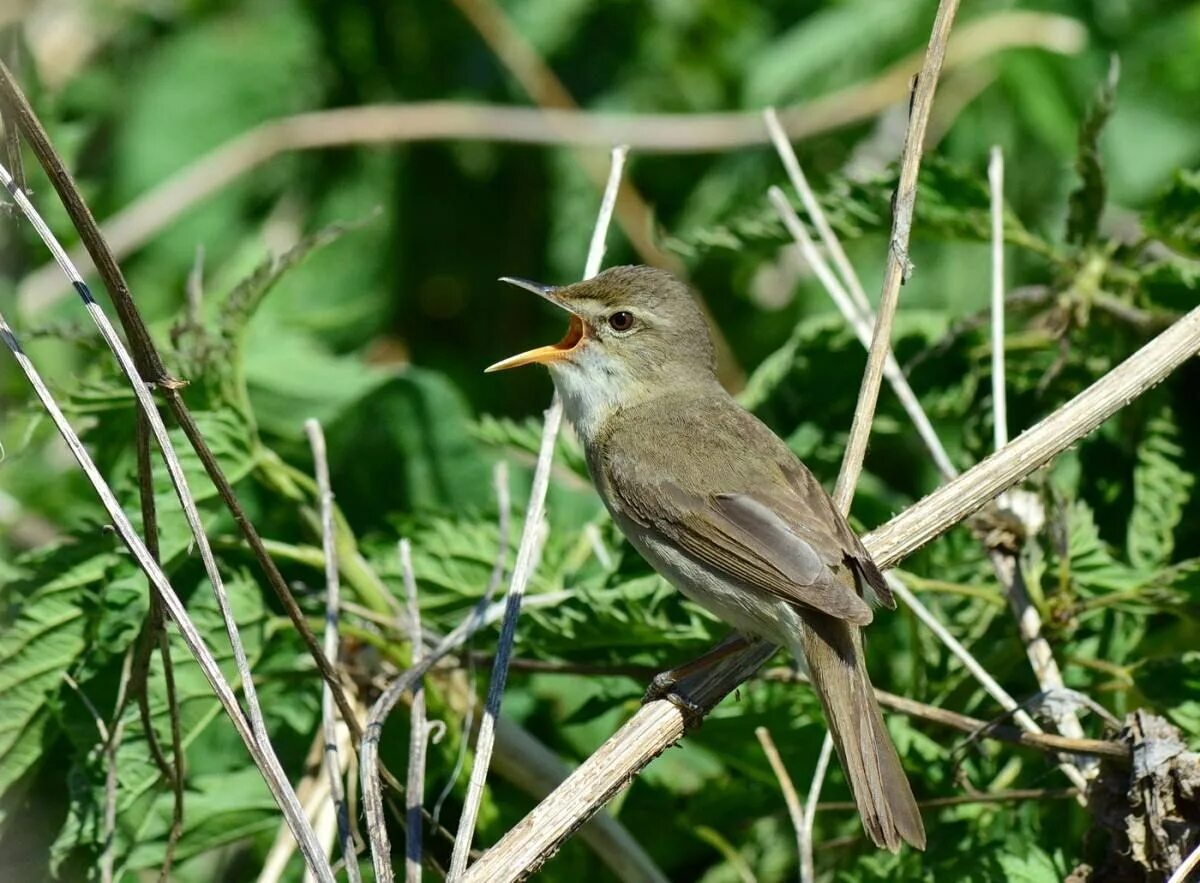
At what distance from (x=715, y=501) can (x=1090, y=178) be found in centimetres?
109

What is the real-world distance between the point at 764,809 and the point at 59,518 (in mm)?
2355

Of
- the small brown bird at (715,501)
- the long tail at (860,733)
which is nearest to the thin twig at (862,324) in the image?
the small brown bird at (715,501)

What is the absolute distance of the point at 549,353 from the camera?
3629 mm

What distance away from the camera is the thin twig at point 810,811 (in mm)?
2744

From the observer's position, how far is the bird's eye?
372 cm

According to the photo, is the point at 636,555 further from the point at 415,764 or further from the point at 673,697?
the point at 415,764

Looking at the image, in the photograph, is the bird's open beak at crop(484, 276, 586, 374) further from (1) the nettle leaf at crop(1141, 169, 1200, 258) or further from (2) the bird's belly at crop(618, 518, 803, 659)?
(1) the nettle leaf at crop(1141, 169, 1200, 258)

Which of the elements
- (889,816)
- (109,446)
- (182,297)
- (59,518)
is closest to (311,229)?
(182,297)

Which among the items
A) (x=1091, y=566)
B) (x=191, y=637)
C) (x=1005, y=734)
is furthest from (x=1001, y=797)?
(x=191, y=637)

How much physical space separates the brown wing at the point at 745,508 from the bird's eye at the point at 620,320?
0.26 meters

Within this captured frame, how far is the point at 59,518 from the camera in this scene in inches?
177

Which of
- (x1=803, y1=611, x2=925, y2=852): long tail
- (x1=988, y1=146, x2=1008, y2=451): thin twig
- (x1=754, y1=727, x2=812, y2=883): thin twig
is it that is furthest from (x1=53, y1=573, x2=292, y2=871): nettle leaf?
(x1=988, y1=146, x2=1008, y2=451): thin twig

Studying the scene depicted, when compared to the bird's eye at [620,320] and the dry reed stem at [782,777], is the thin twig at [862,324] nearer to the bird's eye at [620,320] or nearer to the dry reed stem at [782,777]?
the bird's eye at [620,320]

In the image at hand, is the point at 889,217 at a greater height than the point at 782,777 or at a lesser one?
greater
